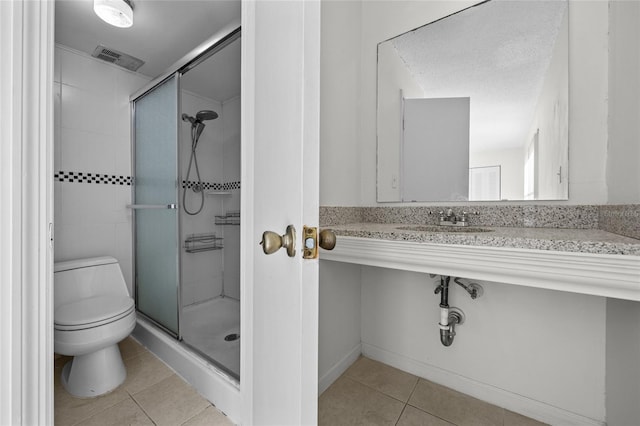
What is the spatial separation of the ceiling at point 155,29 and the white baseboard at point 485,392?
1.96 m

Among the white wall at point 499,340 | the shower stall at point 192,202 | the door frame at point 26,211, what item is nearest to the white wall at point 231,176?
the shower stall at point 192,202

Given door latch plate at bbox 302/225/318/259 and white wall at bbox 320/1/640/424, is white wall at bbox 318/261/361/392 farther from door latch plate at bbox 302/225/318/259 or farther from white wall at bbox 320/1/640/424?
door latch plate at bbox 302/225/318/259

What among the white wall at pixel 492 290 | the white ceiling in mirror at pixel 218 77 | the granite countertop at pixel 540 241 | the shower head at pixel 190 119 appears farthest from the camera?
the shower head at pixel 190 119

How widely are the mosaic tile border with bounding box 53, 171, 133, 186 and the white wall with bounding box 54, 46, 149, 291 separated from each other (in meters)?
0.02

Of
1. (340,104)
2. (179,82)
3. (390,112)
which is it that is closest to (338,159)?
(340,104)

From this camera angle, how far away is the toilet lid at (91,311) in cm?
130

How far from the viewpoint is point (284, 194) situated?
1.92 feet

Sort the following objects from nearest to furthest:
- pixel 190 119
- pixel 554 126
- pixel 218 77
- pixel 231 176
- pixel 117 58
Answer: pixel 554 126 → pixel 117 58 → pixel 218 77 → pixel 190 119 → pixel 231 176

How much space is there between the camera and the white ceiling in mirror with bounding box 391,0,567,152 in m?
1.24

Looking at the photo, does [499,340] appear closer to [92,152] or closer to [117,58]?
[92,152]

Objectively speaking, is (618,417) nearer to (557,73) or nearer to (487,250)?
(487,250)

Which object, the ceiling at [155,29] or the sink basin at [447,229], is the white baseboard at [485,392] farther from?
the ceiling at [155,29]

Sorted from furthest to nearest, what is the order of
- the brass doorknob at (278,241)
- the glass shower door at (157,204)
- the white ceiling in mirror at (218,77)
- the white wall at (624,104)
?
the white ceiling in mirror at (218,77) → the glass shower door at (157,204) → the white wall at (624,104) → the brass doorknob at (278,241)

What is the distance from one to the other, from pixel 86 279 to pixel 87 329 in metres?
0.54
